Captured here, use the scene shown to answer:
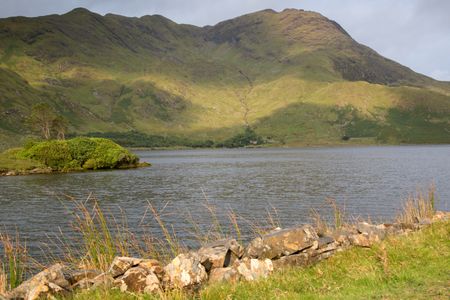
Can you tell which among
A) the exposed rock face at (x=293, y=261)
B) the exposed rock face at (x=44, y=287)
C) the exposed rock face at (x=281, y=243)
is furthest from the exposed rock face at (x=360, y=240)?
the exposed rock face at (x=44, y=287)

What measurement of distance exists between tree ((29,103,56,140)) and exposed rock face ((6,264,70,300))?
174 metres

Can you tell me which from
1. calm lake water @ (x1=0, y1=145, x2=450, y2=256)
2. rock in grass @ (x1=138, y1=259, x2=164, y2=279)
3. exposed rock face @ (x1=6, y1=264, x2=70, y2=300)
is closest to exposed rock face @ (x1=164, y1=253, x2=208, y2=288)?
rock in grass @ (x1=138, y1=259, x2=164, y2=279)

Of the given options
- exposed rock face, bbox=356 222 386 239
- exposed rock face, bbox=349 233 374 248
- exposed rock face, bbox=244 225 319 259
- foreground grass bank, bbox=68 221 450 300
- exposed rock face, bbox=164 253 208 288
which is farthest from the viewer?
exposed rock face, bbox=356 222 386 239

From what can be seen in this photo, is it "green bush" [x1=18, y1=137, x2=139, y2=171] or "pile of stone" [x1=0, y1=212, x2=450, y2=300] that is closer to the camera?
"pile of stone" [x1=0, y1=212, x2=450, y2=300]

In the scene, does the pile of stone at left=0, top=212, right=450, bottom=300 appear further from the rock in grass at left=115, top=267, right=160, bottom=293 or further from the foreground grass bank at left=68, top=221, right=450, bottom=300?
the foreground grass bank at left=68, top=221, right=450, bottom=300

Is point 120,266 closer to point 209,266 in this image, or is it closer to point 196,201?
point 209,266

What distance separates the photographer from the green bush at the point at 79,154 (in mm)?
131375

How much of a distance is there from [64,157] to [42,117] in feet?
171

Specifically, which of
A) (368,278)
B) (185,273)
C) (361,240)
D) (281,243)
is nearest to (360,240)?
(361,240)

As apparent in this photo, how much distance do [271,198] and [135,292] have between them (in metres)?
51.0

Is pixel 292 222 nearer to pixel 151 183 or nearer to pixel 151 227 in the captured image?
pixel 151 227

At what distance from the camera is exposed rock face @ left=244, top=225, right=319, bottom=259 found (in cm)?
1560

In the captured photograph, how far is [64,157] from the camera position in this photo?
435 feet

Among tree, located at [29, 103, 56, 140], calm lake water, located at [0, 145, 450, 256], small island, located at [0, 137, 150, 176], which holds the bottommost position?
calm lake water, located at [0, 145, 450, 256]
